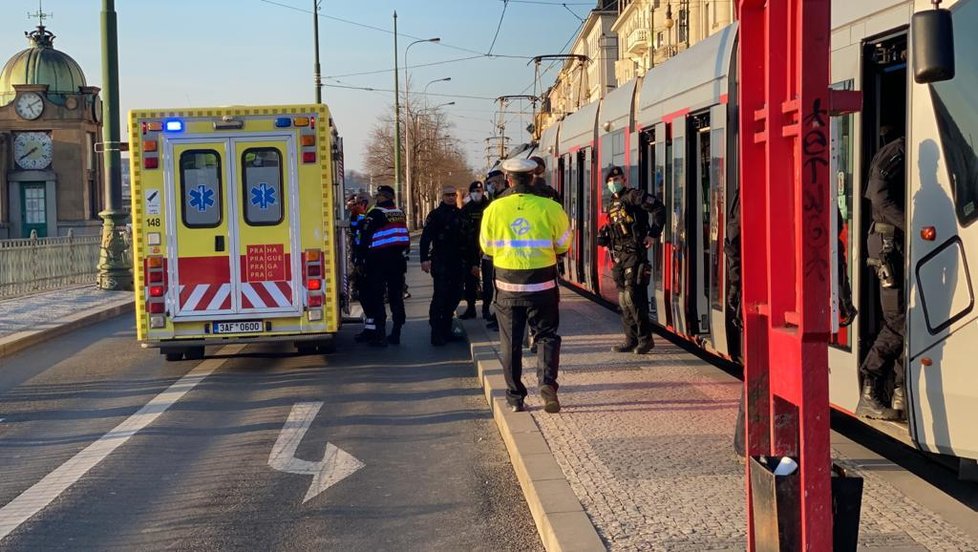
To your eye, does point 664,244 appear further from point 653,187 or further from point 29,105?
point 29,105

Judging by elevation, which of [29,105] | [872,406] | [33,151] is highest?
[29,105]

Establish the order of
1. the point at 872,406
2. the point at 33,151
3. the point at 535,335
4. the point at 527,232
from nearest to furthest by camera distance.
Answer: the point at 872,406 → the point at 527,232 → the point at 535,335 → the point at 33,151

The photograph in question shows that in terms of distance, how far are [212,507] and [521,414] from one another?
2.59 meters

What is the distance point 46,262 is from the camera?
21.8m

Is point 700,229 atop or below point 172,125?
below

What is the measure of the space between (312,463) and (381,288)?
5.71 metres

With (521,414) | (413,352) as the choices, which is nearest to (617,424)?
(521,414)

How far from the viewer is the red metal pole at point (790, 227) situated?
3.38 m

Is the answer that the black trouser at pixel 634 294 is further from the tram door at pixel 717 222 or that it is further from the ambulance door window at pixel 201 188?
the ambulance door window at pixel 201 188

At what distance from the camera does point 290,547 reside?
554 centimetres

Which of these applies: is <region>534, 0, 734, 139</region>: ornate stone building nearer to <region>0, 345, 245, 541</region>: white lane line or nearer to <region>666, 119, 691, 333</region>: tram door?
<region>666, 119, 691, 333</region>: tram door

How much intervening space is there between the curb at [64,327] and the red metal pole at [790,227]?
38.5 feet

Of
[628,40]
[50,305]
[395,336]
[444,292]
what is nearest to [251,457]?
[444,292]

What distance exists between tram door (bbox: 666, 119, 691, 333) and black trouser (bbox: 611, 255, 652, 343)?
29cm
